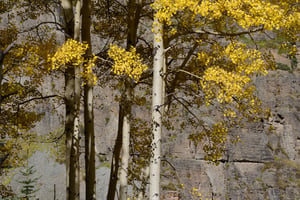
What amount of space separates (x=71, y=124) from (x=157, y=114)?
126 inches

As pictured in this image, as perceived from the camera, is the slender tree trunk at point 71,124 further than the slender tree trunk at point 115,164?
No

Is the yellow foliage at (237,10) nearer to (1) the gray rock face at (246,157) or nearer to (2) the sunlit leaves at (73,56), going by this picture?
(2) the sunlit leaves at (73,56)

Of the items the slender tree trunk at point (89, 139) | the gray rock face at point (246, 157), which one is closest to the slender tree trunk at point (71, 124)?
the slender tree trunk at point (89, 139)

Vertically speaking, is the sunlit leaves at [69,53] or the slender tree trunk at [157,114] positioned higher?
the sunlit leaves at [69,53]

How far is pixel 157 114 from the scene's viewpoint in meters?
7.00

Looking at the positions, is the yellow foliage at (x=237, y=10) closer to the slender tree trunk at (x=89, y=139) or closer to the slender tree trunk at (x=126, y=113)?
the slender tree trunk at (x=126, y=113)

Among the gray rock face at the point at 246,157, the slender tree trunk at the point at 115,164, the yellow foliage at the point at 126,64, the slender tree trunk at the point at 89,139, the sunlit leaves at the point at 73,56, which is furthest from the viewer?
the gray rock face at the point at 246,157

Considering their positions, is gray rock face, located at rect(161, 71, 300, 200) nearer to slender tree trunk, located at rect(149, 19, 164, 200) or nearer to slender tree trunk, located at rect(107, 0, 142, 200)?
slender tree trunk, located at rect(107, 0, 142, 200)

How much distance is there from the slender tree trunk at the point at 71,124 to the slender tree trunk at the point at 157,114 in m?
2.34

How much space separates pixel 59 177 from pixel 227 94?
38259mm

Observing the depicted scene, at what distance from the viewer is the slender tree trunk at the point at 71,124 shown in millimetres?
8930

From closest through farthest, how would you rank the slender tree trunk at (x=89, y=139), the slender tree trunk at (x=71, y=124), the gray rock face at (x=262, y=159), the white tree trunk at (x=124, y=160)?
the white tree trunk at (x=124, y=160)
the slender tree trunk at (x=71, y=124)
the slender tree trunk at (x=89, y=139)
the gray rock face at (x=262, y=159)

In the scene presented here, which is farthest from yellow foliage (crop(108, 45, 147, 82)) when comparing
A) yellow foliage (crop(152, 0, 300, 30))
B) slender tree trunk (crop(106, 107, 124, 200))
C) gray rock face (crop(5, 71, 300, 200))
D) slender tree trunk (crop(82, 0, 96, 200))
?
gray rock face (crop(5, 71, 300, 200))

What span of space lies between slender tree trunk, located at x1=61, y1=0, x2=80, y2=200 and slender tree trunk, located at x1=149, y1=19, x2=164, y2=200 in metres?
2.34
